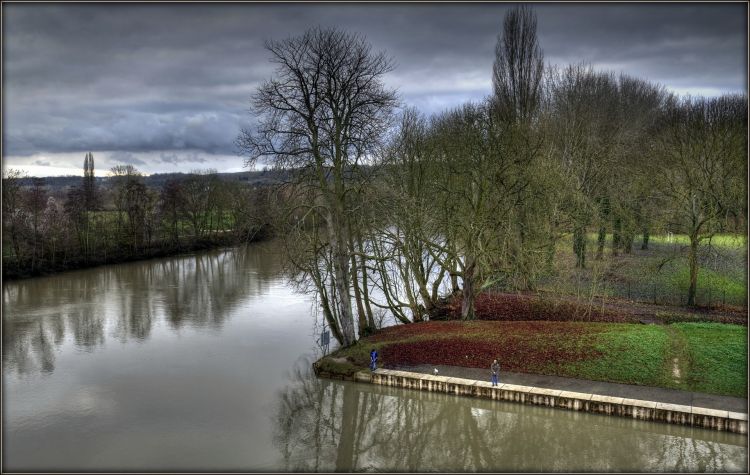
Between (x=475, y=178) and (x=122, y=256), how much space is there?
39.8 m

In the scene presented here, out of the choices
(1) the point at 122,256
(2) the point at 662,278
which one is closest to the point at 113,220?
(1) the point at 122,256

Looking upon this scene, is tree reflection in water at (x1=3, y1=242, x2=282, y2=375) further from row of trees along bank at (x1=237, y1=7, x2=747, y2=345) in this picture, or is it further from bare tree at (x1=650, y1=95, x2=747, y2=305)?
bare tree at (x1=650, y1=95, x2=747, y2=305)

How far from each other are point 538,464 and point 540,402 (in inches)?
129

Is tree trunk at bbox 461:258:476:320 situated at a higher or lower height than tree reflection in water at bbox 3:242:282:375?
higher

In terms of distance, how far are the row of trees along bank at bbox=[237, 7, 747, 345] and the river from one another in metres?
4.27

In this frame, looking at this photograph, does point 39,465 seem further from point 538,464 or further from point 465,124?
point 465,124

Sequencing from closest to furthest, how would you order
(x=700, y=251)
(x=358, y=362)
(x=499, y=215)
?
(x=358, y=362) < (x=499, y=215) < (x=700, y=251)

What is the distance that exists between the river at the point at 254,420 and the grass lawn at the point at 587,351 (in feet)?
6.59

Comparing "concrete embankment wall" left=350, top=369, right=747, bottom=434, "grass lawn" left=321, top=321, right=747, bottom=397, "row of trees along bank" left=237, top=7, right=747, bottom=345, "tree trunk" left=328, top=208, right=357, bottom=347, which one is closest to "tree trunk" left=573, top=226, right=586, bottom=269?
"row of trees along bank" left=237, top=7, right=747, bottom=345

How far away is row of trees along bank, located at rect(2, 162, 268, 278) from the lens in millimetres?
45000

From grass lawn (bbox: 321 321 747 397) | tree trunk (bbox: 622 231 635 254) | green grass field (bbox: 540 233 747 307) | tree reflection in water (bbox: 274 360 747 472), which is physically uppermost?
tree trunk (bbox: 622 231 635 254)

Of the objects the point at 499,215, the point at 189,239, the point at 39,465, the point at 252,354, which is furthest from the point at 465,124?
the point at 189,239

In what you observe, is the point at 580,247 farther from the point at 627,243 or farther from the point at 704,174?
the point at 704,174

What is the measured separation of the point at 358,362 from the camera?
2034cm
